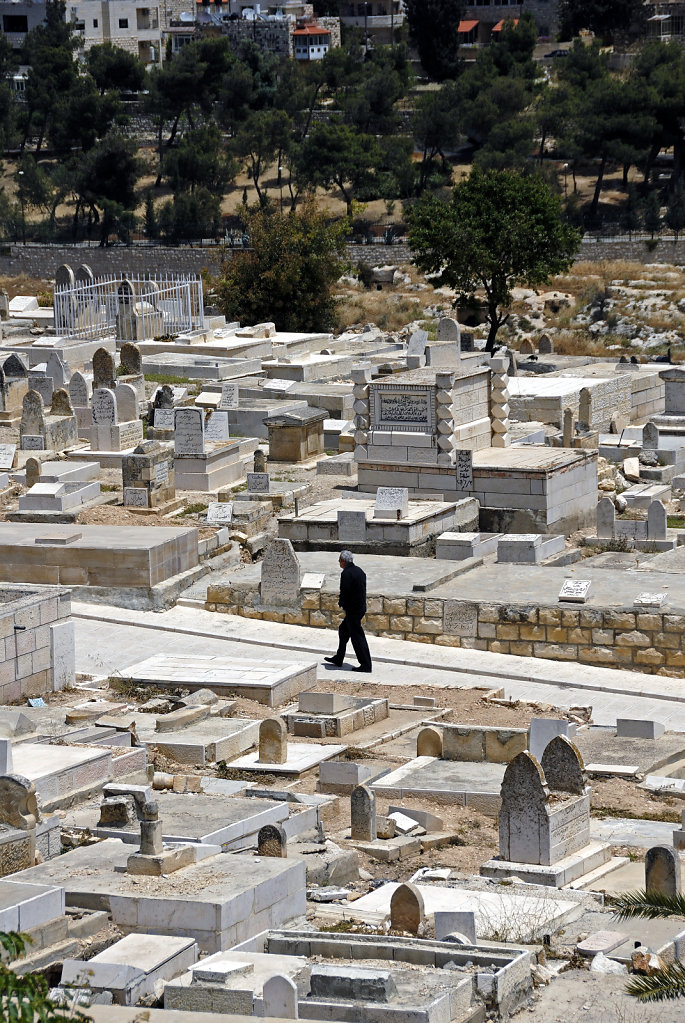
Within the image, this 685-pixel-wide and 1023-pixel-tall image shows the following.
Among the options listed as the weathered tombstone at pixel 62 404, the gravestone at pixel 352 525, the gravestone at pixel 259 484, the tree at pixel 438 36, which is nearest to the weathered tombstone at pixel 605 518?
the gravestone at pixel 352 525

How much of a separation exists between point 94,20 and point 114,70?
1201 cm

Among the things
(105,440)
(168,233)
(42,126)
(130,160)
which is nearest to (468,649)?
(105,440)

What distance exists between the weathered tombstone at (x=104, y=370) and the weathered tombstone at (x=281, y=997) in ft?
73.3

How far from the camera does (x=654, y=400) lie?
34906 millimetres

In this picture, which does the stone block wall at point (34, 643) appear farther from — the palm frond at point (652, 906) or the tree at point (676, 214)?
the tree at point (676, 214)

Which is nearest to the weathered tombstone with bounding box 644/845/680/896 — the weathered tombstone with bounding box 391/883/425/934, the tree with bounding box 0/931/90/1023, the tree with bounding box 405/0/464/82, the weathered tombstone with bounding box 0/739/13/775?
the weathered tombstone with bounding box 391/883/425/934

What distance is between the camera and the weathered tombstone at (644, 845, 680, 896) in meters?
10.6

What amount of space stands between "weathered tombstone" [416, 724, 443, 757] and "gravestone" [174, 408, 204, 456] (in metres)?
11.2

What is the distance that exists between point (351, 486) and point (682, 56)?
202 feet

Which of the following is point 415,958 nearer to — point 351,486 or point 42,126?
point 351,486

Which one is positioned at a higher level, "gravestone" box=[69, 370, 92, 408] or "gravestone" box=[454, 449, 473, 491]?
"gravestone" box=[69, 370, 92, 408]

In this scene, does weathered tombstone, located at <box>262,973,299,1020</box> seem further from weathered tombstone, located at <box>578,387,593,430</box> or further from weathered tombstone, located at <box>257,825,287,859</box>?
weathered tombstone, located at <box>578,387,593,430</box>

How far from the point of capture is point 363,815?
12.3 m

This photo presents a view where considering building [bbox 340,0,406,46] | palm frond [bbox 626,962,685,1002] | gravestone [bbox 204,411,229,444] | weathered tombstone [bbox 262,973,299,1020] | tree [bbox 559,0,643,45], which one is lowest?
palm frond [bbox 626,962,685,1002]
